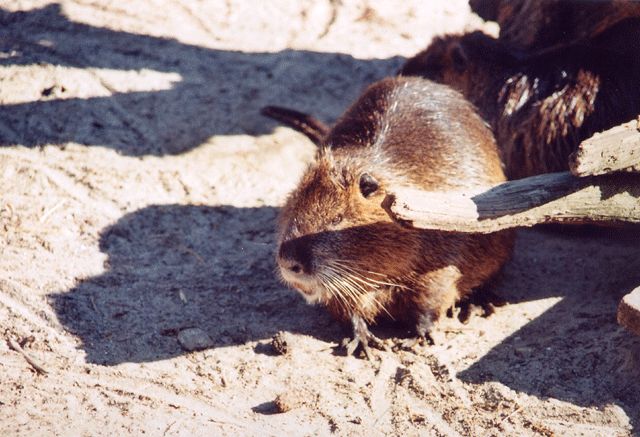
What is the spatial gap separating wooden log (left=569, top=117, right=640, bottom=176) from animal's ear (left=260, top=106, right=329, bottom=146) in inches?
90.4

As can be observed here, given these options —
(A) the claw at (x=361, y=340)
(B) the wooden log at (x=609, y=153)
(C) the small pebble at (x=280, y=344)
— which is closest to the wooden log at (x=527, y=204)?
(B) the wooden log at (x=609, y=153)

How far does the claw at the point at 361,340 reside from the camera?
3.51 meters

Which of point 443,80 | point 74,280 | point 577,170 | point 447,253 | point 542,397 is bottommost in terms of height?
point 74,280

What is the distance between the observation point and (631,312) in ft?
9.38

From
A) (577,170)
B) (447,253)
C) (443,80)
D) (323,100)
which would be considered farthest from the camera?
(323,100)

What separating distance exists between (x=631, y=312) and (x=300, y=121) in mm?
2690

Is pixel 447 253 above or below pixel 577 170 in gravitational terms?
below

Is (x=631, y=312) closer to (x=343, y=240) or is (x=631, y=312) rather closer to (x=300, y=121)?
(x=343, y=240)

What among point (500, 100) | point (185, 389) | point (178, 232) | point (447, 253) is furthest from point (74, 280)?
point (500, 100)

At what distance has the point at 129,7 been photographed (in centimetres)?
576

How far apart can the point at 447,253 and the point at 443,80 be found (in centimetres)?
188

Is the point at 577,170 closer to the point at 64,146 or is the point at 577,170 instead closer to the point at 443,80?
the point at 443,80

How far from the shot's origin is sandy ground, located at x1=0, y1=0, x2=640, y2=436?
120 inches


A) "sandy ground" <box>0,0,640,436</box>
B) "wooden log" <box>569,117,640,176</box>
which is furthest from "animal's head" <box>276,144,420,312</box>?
"wooden log" <box>569,117,640,176</box>
